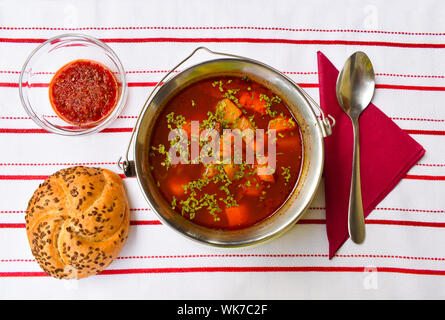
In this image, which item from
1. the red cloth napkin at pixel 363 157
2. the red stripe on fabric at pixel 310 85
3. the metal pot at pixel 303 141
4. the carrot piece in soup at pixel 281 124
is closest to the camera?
the metal pot at pixel 303 141

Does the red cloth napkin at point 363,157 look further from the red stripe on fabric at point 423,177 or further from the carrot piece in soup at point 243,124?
the carrot piece in soup at point 243,124

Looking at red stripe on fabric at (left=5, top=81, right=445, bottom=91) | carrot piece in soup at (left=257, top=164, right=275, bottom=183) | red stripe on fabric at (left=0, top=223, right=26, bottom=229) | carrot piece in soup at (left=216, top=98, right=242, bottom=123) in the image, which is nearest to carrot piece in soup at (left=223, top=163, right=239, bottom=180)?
carrot piece in soup at (left=257, top=164, right=275, bottom=183)

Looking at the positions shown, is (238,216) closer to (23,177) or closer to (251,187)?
(251,187)

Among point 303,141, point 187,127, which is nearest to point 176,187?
point 187,127

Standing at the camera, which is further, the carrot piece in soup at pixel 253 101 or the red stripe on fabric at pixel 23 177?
the red stripe on fabric at pixel 23 177

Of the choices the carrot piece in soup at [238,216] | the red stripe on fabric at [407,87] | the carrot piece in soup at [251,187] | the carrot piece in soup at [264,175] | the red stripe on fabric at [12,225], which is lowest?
the red stripe on fabric at [12,225]

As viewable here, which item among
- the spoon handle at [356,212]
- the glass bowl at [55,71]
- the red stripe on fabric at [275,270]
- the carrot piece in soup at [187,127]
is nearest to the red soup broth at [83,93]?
the glass bowl at [55,71]

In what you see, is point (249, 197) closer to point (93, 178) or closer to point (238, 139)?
point (238, 139)
